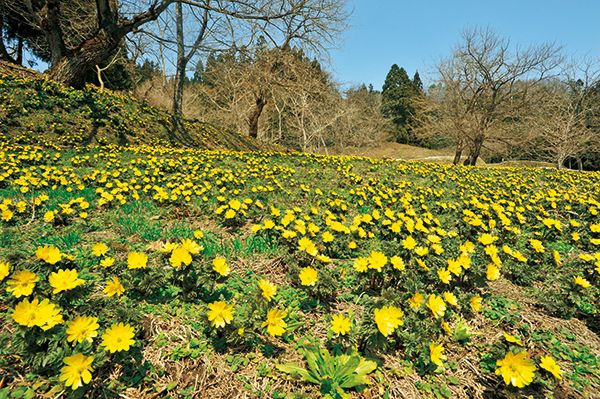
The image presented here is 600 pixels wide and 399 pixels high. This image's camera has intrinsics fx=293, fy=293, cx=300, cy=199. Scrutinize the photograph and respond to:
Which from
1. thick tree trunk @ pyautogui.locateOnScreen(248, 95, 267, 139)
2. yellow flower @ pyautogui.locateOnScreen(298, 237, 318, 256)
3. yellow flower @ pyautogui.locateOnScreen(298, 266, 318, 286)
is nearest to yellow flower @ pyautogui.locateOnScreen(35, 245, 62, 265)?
yellow flower @ pyautogui.locateOnScreen(298, 266, 318, 286)

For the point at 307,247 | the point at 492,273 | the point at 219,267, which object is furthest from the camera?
the point at 307,247

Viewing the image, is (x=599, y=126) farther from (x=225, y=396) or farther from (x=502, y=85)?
(x=225, y=396)

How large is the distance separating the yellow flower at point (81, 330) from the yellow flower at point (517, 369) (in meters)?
2.18

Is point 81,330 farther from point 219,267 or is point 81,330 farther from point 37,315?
point 219,267

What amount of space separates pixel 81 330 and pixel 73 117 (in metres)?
11.3

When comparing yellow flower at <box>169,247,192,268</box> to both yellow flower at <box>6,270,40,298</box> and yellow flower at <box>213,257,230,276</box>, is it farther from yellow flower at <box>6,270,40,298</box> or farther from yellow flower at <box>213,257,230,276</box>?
yellow flower at <box>6,270,40,298</box>

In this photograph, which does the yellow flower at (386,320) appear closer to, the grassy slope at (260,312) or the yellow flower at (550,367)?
A: the grassy slope at (260,312)

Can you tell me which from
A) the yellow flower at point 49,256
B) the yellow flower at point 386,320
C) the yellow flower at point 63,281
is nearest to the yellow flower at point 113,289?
the yellow flower at point 63,281

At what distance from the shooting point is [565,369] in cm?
204

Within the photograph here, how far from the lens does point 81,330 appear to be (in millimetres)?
1484

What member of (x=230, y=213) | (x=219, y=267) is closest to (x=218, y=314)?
(x=219, y=267)

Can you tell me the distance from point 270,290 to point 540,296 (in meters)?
2.54

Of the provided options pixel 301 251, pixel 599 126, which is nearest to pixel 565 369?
pixel 301 251

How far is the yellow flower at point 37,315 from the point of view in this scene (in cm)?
139
